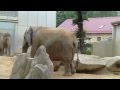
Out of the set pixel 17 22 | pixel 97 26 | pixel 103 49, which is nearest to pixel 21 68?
pixel 103 49

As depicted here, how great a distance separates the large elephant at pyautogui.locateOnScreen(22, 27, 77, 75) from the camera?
7.98m

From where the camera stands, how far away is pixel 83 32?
1550 centimetres

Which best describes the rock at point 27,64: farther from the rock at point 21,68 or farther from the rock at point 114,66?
the rock at point 114,66

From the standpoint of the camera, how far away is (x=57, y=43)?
799cm

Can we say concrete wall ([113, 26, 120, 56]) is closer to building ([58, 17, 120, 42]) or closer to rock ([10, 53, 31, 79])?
rock ([10, 53, 31, 79])

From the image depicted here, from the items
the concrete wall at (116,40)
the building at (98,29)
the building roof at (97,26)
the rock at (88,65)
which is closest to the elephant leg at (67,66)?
the rock at (88,65)

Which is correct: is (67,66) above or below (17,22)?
below

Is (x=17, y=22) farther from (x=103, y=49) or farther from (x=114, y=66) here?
(x=114, y=66)

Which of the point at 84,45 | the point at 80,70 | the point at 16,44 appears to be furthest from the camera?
the point at 16,44

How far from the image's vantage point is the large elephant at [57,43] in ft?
26.2

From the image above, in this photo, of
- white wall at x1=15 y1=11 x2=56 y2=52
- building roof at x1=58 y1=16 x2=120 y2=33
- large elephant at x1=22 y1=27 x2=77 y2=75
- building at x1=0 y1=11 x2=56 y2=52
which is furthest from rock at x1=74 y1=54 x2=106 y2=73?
building roof at x1=58 y1=16 x2=120 y2=33
